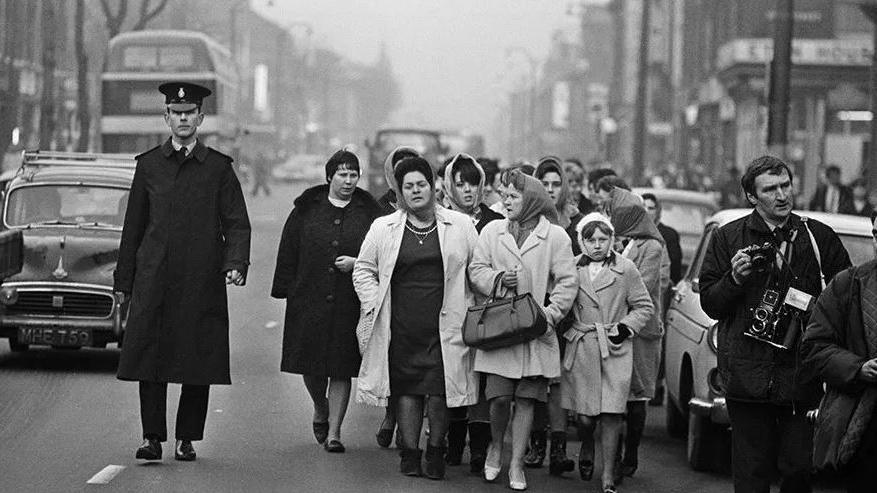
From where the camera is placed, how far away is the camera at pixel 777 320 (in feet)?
26.7

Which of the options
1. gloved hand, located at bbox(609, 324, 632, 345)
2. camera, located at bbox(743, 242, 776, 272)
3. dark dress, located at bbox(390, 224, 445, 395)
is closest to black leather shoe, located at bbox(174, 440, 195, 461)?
dark dress, located at bbox(390, 224, 445, 395)

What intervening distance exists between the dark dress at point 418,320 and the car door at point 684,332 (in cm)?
187

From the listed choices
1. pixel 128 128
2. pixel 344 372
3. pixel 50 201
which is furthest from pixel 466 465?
pixel 128 128

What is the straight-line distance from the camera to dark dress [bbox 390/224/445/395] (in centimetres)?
1073

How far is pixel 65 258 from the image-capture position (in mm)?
16141

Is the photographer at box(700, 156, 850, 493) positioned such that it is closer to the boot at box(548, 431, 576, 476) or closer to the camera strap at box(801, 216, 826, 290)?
the camera strap at box(801, 216, 826, 290)

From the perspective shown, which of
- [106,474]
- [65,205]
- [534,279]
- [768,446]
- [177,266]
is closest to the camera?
[768,446]

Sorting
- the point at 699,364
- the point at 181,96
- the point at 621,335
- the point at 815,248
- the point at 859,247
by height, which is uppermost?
the point at 181,96

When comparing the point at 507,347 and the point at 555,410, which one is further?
→ the point at 555,410

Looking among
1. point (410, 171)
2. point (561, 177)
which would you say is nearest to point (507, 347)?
point (410, 171)

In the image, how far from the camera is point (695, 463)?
1173 cm

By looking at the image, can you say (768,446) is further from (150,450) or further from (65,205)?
(65,205)

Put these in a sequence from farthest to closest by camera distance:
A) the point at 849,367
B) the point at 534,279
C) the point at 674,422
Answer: the point at 674,422 < the point at 534,279 < the point at 849,367

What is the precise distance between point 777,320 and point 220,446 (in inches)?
184
